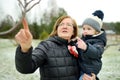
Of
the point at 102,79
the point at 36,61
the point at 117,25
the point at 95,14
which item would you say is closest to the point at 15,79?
the point at 102,79

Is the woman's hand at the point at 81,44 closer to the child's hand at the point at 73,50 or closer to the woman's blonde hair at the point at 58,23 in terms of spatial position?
the child's hand at the point at 73,50

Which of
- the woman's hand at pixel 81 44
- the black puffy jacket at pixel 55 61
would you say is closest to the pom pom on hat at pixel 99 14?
the black puffy jacket at pixel 55 61

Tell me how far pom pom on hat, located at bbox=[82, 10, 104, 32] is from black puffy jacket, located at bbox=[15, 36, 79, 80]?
34cm

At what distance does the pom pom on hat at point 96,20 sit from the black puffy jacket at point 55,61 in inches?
13.3

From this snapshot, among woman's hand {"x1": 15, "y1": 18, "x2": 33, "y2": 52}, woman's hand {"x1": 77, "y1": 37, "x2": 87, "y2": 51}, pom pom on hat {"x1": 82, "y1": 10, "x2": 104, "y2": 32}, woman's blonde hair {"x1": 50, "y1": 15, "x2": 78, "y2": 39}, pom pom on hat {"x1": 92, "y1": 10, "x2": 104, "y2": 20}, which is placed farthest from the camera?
pom pom on hat {"x1": 92, "y1": 10, "x2": 104, "y2": 20}

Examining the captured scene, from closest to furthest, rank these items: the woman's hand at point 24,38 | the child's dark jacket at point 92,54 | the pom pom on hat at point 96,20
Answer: the woman's hand at point 24,38 < the child's dark jacket at point 92,54 < the pom pom on hat at point 96,20

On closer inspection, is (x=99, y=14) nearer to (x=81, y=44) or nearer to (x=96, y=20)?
(x=96, y=20)

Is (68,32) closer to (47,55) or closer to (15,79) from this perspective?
(47,55)

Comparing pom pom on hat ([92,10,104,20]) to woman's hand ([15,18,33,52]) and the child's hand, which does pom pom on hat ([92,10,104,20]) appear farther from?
woman's hand ([15,18,33,52])

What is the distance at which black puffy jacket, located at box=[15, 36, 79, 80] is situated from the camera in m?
2.74

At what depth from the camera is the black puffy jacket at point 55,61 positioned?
274 centimetres

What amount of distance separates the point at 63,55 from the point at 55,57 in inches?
3.0

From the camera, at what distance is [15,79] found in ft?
26.8

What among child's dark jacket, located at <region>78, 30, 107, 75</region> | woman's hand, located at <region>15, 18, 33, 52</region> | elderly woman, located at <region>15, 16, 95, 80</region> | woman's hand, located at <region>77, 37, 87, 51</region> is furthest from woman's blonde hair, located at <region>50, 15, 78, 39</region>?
woman's hand, located at <region>15, 18, 33, 52</region>
